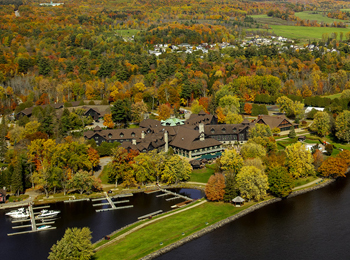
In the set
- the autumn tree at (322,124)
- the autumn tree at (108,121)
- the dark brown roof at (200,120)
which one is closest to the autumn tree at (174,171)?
the dark brown roof at (200,120)

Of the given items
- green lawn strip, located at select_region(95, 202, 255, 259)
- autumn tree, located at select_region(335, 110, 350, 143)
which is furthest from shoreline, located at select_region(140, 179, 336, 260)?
autumn tree, located at select_region(335, 110, 350, 143)

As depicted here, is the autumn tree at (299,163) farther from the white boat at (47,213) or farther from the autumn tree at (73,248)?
the white boat at (47,213)

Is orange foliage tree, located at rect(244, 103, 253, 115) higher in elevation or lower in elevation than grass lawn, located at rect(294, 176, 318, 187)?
higher

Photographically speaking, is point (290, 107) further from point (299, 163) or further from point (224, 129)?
point (299, 163)

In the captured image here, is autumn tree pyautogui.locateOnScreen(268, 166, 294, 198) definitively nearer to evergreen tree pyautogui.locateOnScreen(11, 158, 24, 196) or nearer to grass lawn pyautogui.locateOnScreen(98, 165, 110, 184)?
grass lawn pyautogui.locateOnScreen(98, 165, 110, 184)

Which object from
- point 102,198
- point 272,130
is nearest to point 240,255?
point 102,198

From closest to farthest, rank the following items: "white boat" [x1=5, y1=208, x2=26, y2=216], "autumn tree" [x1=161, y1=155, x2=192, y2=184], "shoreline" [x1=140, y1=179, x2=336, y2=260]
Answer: "shoreline" [x1=140, y1=179, x2=336, y2=260], "white boat" [x1=5, y1=208, x2=26, y2=216], "autumn tree" [x1=161, y1=155, x2=192, y2=184]
